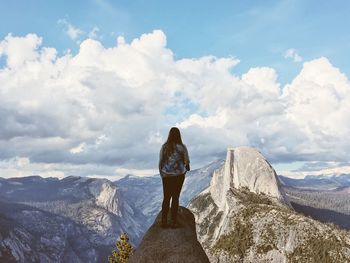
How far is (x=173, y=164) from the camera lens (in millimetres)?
18297

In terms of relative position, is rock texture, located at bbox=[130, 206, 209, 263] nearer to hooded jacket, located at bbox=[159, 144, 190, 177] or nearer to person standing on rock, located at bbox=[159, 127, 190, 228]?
person standing on rock, located at bbox=[159, 127, 190, 228]

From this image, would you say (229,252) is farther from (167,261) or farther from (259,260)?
(167,261)

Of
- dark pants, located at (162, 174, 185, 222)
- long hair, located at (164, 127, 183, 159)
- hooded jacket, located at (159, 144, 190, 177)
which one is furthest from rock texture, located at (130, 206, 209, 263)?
long hair, located at (164, 127, 183, 159)

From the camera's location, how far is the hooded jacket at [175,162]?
60.0ft

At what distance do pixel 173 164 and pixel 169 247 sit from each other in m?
3.59

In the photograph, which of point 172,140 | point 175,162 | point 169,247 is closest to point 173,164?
point 175,162

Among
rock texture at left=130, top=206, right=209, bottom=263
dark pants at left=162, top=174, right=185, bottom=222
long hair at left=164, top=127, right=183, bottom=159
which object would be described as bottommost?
rock texture at left=130, top=206, right=209, bottom=263

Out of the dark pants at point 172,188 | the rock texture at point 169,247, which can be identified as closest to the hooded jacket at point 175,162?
the dark pants at point 172,188

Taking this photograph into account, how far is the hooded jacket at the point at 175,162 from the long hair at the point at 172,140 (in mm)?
132

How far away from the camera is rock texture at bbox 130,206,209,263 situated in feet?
58.5

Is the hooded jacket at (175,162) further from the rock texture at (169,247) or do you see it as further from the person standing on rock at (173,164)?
the rock texture at (169,247)

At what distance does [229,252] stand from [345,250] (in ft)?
167

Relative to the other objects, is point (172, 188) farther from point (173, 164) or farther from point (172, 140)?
point (172, 140)

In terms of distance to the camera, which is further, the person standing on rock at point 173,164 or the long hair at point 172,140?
the long hair at point 172,140
